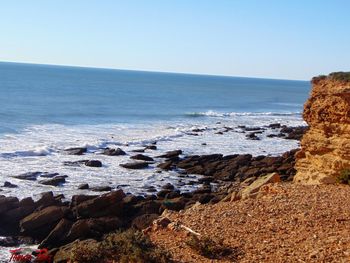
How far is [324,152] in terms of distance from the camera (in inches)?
718

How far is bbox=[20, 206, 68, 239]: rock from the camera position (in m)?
18.0

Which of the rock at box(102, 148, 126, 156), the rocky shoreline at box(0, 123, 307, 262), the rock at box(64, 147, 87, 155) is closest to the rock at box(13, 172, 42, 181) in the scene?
the rocky shoreline at box(0, 123, 307, 262)

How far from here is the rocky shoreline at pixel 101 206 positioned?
1716 cm

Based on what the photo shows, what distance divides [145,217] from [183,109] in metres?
60.4

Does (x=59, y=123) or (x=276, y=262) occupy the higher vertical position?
(x=276, y=262)

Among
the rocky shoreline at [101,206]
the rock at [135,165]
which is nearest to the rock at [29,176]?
the rocky shoreline at [101,206]

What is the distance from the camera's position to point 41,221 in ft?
60.2

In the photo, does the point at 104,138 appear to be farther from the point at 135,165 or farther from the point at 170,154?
the point at 135,165

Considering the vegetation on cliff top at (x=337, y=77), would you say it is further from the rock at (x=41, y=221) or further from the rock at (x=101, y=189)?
the rock at (x=101, y=189)

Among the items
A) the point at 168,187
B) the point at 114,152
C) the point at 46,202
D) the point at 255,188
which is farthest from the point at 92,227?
the point at 114,152

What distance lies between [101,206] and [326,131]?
344 inches

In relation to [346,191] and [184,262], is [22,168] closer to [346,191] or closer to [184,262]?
[346,191]

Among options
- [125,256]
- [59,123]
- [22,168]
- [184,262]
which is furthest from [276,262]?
[59,123]

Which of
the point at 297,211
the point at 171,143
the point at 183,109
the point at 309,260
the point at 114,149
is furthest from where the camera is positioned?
the point at 183,109
